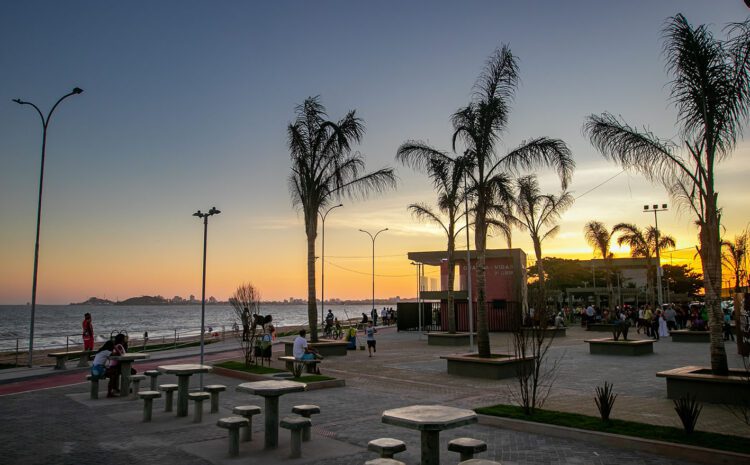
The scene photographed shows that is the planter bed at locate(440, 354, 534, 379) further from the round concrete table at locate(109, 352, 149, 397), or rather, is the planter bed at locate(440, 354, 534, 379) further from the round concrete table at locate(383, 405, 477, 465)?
the round concrete table at locate(109, 352, 149, 397)

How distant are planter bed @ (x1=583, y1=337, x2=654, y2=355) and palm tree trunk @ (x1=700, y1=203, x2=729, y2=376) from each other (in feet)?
31.6

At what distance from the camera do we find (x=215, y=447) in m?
8.08

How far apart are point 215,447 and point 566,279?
2873 inches

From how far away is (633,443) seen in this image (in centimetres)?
757

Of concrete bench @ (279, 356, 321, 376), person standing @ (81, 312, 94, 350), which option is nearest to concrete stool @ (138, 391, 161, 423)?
concrete bench @ (279, 356, 321, 376)

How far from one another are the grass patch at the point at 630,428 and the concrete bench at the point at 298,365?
246 inches

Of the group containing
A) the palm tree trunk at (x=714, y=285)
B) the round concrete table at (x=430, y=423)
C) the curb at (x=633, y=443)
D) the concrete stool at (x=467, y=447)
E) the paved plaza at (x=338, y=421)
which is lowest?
the paved plaza at (x=338, y=421)

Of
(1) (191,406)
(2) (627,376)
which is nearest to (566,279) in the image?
(2) (627,376)

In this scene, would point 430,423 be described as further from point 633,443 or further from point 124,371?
point 124,371

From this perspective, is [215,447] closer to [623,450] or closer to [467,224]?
[623,450]

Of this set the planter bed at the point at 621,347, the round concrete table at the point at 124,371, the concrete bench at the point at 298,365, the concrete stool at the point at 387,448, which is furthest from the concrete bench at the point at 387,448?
the planter bed at the point at 621,347

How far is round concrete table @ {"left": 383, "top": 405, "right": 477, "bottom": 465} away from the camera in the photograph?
6.05 meters

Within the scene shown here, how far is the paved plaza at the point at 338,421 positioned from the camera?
7500mm

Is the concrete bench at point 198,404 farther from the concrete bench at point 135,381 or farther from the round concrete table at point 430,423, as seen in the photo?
the round concrete table at point 430,423
